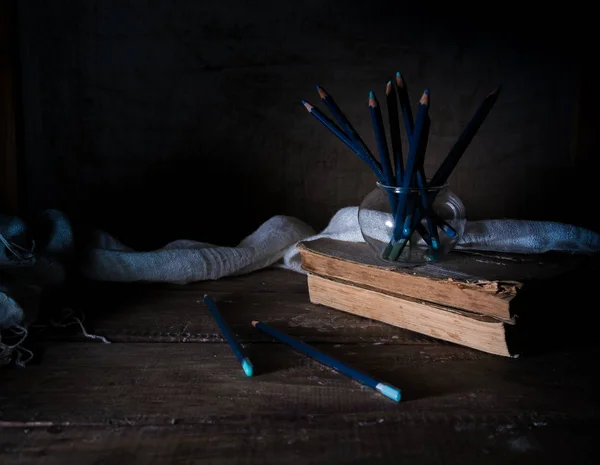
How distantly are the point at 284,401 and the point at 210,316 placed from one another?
254 millimetres

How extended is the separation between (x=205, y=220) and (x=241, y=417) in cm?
70

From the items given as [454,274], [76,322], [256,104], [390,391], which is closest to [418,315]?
[454,274]

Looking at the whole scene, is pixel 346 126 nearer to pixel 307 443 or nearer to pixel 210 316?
pixel 210 316

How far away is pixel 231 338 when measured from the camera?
706mm

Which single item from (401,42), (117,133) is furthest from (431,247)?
A: (117,133)

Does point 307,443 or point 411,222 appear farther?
point 411,222

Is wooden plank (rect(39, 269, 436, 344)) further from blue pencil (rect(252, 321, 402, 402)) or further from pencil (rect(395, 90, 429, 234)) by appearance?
pencil (rect(395, 90, 429, 234))

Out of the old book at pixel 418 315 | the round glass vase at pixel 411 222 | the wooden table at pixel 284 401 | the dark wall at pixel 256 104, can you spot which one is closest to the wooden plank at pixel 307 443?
the wooden table at pixel 284 401

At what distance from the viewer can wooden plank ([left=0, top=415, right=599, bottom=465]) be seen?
0.49 meters

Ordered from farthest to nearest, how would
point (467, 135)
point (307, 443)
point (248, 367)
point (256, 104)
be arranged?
point (256, 104), point (467, 135), point (248, 367), point (307, 443)

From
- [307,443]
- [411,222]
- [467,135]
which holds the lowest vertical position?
[307,443]

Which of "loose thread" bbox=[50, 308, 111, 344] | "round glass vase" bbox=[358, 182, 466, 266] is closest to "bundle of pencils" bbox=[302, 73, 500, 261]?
"round glass vase" bbox=[358, 182, 466, 266]

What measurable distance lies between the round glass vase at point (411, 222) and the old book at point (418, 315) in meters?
0.05

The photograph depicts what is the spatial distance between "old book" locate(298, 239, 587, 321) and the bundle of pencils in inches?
1.6
